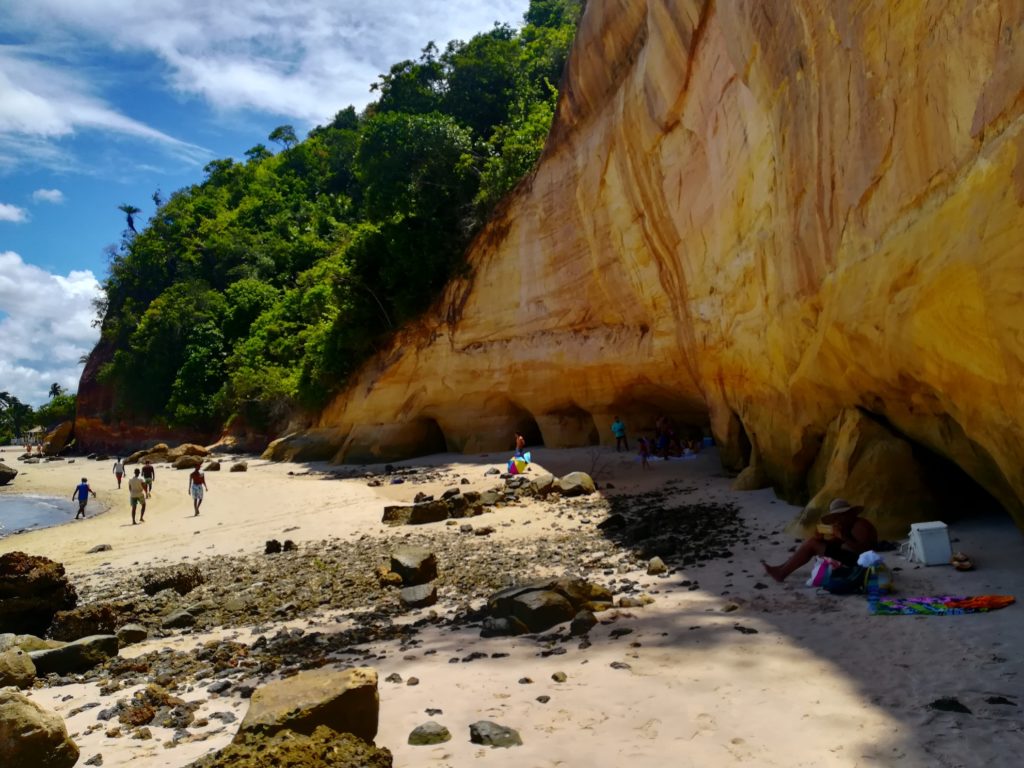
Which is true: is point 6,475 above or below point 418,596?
above

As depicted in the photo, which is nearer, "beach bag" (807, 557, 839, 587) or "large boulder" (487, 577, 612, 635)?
"large boulder" (487, 577, 612, 635)

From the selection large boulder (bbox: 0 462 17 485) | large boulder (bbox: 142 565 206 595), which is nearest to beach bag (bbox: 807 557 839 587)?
large boulder (bbox: 142 565 206 595)

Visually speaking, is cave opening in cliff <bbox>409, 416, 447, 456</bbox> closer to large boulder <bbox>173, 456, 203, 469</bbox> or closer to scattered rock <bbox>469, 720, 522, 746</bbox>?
large boulder <bbox>173, 456, 203, 469</bbox>

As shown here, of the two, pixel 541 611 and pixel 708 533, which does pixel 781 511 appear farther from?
pixel 541 611

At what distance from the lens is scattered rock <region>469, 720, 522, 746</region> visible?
394 cm

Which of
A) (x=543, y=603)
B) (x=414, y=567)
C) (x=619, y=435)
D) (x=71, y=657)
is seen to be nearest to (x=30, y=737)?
(x=71, y=657)

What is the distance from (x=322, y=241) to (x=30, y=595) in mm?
33361

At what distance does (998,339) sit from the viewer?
5.14 meters

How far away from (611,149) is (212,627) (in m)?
12.9

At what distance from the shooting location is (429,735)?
409 centimetres

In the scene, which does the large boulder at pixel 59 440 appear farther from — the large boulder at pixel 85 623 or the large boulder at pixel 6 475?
the large boulder at pixel 85 623

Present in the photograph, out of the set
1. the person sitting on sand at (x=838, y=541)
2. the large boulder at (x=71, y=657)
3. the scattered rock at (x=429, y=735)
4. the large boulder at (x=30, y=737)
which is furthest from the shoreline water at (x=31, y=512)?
the person sitting on sand at (x=838, y=541)

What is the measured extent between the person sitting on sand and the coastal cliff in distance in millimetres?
1091

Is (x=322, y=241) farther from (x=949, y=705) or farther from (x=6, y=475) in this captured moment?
(x=949, y=705)
